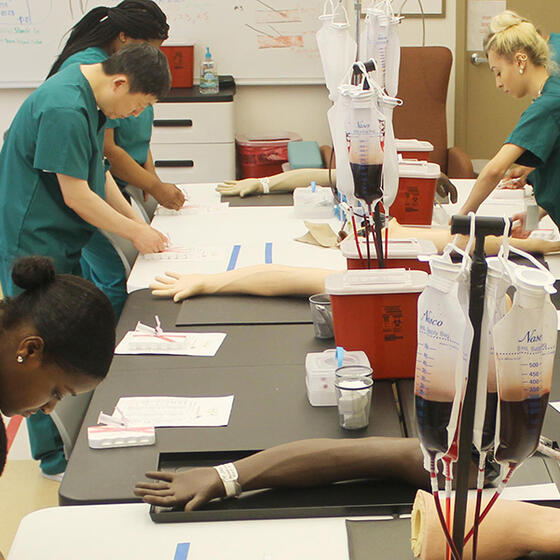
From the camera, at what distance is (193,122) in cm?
466

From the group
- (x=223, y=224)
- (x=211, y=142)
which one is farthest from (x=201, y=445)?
(x=211, y=142)

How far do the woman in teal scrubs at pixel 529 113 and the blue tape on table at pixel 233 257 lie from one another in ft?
2.58

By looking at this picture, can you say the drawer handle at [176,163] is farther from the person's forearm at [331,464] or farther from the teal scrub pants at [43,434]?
the person's forearm at [331,464]

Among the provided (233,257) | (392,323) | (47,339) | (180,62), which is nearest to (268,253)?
(233,257)

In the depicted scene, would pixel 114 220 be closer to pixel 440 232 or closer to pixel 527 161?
pixel 440 232

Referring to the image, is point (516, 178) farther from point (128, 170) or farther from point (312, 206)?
point (128, 170)

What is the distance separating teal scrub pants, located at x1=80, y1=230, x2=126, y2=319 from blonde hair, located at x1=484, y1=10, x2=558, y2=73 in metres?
1.54

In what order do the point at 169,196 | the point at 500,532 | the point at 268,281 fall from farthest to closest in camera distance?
the point at 169,196, the point at 268,281, the point at 500,532

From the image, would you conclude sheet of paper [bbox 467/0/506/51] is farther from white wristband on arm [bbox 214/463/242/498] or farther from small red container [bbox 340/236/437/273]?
white wristband on arm [bbox 214/463/242/498]

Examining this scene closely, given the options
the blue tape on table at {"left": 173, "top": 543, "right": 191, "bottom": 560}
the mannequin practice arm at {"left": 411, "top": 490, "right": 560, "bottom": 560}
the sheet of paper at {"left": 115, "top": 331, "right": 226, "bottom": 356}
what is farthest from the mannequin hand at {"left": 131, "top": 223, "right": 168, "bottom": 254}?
the mannequin practice arm at {"left": 411, "top": 490, "right": 560, "bottom": 560}

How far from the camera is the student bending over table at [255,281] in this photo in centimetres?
229

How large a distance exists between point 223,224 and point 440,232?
2.92 ft

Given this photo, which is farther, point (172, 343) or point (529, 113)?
point (529, 113)

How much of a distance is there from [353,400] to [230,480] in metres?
0.31
